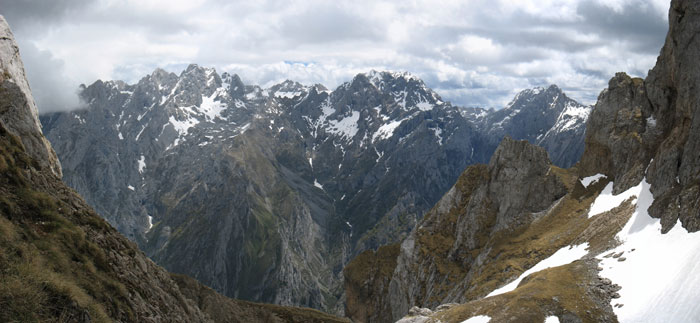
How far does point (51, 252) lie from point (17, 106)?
2208 cm

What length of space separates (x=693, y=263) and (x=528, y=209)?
51427 millimetres

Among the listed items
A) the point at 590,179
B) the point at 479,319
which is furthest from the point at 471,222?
the point at 479,319

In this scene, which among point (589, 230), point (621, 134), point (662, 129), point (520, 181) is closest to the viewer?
point (589, 230)

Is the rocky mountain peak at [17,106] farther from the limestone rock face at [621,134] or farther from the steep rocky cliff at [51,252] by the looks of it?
the limestone rock face at [621,134]

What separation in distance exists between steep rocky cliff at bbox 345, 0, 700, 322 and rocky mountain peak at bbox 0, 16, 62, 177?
44890 mm

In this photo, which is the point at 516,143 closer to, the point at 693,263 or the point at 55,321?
the point at 693,263

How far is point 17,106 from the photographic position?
40.2 metres

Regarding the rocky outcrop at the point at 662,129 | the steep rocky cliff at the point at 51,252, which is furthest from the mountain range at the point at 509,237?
the rocky outcrop at the point at 662,129

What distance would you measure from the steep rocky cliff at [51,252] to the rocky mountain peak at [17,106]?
77 mm

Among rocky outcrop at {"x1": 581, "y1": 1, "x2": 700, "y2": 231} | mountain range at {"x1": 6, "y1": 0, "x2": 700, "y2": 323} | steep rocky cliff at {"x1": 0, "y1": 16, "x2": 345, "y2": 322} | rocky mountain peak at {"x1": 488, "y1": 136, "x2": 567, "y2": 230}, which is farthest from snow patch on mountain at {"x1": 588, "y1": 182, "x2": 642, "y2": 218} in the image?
steep rocky cliff at {"x1": 0, "y1": 16, "x2": 345, "y2": 322}

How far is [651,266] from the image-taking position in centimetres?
4459

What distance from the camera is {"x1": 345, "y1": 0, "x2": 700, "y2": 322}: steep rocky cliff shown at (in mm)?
42781

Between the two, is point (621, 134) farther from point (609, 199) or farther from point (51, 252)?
point (51, 252)

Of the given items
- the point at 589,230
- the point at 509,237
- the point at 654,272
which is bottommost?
the point at 509,237
